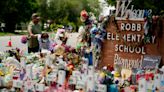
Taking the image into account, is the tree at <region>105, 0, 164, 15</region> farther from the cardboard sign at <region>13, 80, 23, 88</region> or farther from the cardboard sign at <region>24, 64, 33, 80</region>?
the cardboard sign at <region>13, 80, 23, 88</region>

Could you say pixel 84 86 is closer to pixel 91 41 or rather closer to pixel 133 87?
pixel 133 87

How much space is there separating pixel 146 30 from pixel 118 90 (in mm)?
4219

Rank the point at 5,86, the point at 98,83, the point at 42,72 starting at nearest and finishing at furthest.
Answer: the point at 98,83 < the point at 5,86 < the point at 42,72

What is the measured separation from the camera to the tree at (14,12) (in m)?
59.9

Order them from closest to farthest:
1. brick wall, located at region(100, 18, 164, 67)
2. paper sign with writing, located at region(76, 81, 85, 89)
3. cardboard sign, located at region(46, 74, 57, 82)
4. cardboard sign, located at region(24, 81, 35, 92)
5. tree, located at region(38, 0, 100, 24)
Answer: paper sign with writing, located at region(76, 81, 85, 89), cardboard sign, located at region(24, 81, 35, 92), cardboard sign, located at region(46, 74, 57, 82), brick wall, located at region(100, 18, 164, 67), tree, located at region(38, 0, 100, 24)

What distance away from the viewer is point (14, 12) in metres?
61.5

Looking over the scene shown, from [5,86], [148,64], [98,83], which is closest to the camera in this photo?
[98,83]

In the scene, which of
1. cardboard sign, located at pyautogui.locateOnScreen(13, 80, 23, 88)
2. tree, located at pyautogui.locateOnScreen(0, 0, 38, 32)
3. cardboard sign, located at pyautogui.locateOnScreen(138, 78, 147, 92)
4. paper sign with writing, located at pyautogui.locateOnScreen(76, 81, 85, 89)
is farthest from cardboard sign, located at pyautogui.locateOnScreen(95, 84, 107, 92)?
tree, located at pyautogui.locateOnScreen(0, 0, 38, 32)

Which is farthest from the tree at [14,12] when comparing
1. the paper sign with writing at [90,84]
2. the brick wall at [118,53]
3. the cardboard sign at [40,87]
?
the paper sign with writing at [90,84]

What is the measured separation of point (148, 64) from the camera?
12.1 meters

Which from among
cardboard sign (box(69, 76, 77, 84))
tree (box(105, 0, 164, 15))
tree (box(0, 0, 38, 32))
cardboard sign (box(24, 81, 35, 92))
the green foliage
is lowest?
the green foliage

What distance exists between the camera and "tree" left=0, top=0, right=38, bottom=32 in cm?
5994

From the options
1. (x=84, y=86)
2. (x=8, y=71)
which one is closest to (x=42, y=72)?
(x=8, y=71)

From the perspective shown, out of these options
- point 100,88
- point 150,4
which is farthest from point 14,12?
point 100,88
